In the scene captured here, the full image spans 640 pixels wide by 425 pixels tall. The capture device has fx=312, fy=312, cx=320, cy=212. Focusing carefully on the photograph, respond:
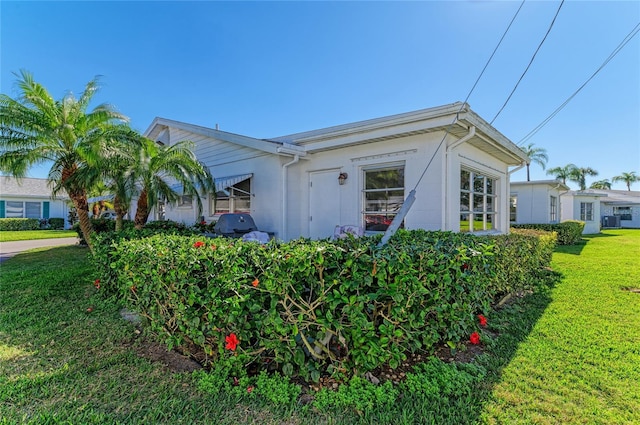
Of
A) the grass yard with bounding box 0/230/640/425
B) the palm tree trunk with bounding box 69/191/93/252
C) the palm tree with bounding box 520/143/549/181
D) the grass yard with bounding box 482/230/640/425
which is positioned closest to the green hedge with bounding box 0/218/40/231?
the palm tree trunk with bounding box 69/191/93/252

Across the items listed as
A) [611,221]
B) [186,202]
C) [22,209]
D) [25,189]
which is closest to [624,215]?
[611,221]

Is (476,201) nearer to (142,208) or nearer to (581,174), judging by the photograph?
(142,208)

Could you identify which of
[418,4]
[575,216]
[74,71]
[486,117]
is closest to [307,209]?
[486,117]

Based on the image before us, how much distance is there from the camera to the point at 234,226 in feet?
30.3

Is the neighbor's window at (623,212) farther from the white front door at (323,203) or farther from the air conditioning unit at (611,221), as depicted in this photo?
the white front door at (323,203)

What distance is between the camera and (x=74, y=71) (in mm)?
12047

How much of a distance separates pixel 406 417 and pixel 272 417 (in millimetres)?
1110

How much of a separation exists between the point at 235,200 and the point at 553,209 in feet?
73.1

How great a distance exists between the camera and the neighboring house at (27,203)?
2430 cm

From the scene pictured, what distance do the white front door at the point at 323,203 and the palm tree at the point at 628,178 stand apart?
6692 centimetres

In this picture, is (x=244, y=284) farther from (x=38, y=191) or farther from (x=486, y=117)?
(x=38, y=191)

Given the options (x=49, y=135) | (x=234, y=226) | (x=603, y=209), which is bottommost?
(x=234, y=226)

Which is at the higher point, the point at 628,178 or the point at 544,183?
the point at 628,178

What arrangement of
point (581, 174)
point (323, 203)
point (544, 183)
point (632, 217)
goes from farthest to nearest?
1. point (581, 174)
2. point (632, 217)
3. point (544, 183)
4. point (323, 203)
